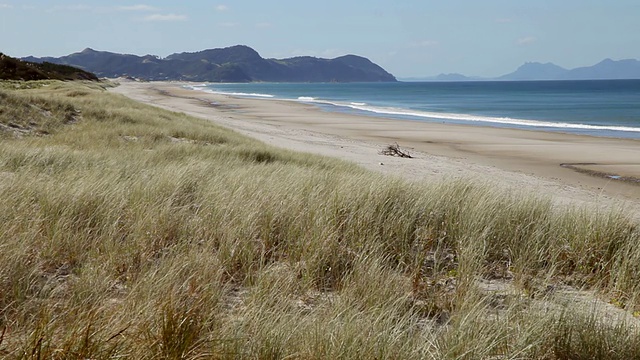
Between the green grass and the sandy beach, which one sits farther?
the sandy beach

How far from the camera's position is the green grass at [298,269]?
2.93m

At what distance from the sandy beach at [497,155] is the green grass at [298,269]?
4.04 meters

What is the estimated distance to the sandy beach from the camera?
576 inches

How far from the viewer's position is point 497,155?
2166 cm

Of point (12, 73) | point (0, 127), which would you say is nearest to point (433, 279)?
point (0, 127)

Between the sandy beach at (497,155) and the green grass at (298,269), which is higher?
the green grass at (298,269)

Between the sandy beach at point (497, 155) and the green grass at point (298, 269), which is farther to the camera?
the sandy beach at point (497, 155)

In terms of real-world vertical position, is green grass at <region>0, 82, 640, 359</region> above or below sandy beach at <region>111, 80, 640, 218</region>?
above

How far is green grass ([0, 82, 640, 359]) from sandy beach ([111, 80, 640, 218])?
4037 mm

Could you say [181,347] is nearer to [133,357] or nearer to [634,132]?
[133,357]

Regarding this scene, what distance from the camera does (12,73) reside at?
3862 cm

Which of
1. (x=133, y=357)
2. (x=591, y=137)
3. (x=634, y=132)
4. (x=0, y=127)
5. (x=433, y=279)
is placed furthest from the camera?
(x=634, y=132)

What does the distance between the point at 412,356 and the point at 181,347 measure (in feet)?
3.86

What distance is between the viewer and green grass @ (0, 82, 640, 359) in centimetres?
293
